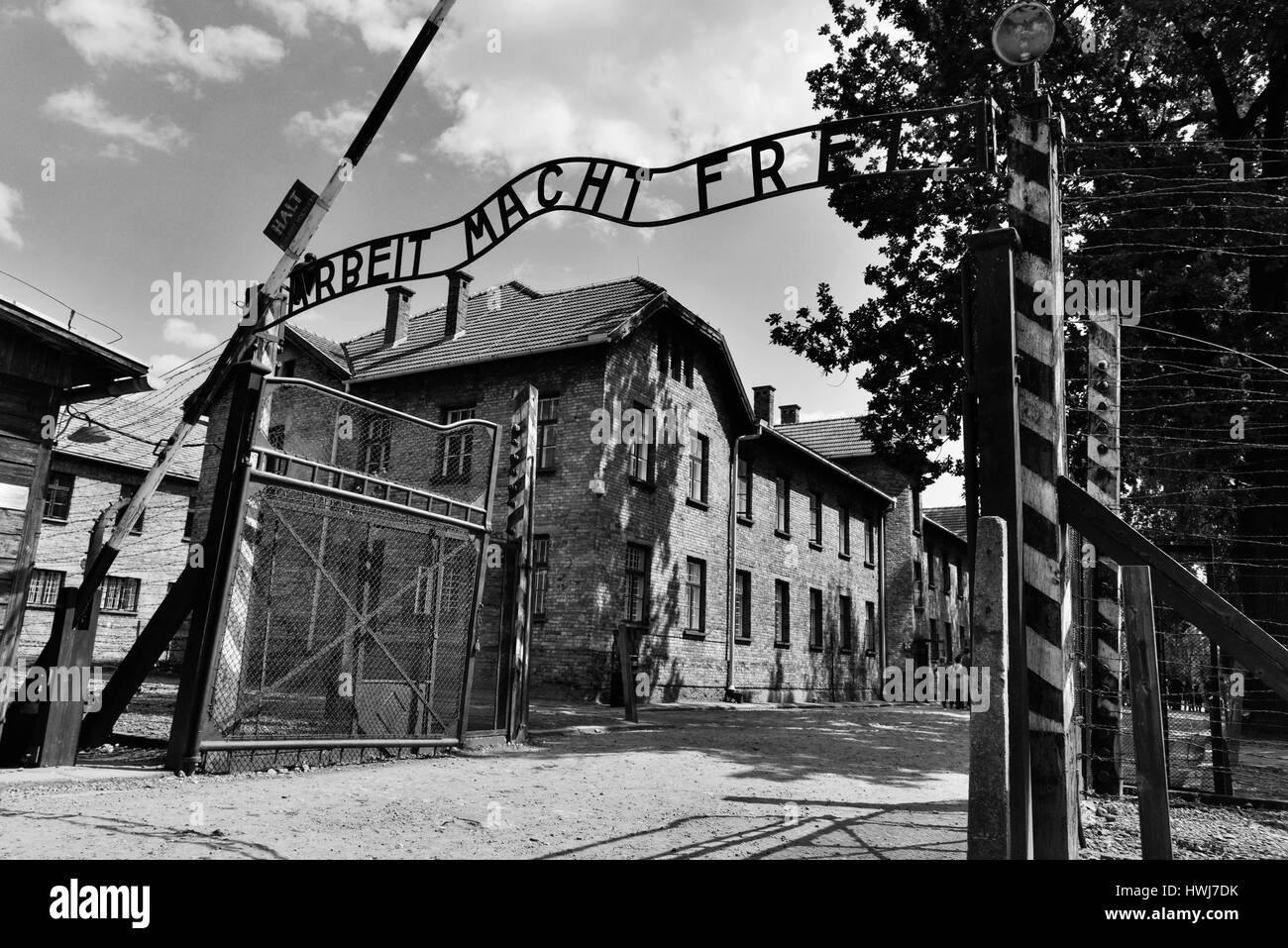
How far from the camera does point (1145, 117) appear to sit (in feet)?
56.1

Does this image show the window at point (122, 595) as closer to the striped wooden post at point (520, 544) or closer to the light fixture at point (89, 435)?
the light fixture at point (89, 435)

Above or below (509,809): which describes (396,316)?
above

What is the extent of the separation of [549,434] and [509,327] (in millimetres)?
3826

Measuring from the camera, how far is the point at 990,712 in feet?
10.8

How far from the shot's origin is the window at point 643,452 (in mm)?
20594

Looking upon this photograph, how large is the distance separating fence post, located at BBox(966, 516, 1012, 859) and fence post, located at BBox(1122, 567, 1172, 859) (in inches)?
28.4

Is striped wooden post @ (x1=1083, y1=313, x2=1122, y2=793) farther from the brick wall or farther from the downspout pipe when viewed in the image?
the brick wall

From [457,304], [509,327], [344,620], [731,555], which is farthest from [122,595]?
[344,620]

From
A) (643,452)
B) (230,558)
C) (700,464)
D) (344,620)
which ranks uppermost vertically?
(700,464)

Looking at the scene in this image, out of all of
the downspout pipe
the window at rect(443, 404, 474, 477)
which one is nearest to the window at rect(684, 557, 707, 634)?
the downspout pipe

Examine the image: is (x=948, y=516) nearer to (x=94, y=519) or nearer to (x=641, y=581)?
(x=641, y=581)

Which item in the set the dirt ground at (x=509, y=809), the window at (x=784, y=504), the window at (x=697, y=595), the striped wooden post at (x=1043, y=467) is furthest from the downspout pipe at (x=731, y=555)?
the striped wooden post at (x=1043, y=467)

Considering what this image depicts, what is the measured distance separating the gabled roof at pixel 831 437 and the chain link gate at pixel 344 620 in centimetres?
2750
